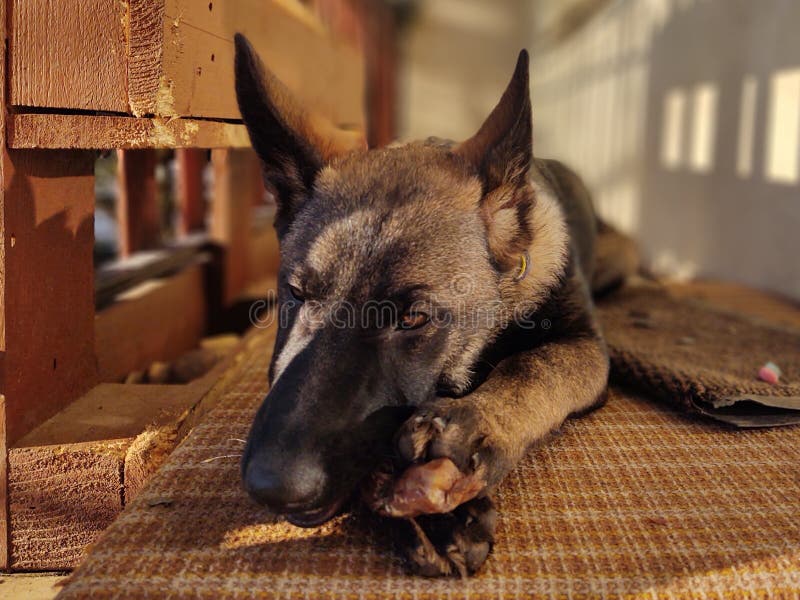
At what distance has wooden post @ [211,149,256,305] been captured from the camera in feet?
15.8

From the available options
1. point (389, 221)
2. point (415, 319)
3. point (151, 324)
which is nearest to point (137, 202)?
point (151, 324)

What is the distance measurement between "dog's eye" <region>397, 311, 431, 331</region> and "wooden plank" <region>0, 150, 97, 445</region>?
3.32ft

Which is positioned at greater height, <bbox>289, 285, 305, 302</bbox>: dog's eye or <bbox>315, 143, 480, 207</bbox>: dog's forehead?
<bbox>315, 143, 480, 207</bbox>: dog's forehead

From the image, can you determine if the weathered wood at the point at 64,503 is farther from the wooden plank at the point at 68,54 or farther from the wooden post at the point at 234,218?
the wooden post at the point at 234,218

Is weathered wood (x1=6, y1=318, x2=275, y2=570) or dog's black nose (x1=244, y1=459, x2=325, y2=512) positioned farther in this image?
weathered wood (x1=6, y1=318, x2=275, y2=570)

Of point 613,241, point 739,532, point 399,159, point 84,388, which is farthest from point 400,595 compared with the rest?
point 613,241

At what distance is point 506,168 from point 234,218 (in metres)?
3.19

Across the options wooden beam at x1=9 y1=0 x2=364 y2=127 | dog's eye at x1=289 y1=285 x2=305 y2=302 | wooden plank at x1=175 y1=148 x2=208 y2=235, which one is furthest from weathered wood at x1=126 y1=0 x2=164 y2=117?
wooden plank at x1=175 y1=148 x2=208 y2=235

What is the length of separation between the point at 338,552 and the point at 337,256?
0.69 meters

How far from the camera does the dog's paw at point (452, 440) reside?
1.62 metres

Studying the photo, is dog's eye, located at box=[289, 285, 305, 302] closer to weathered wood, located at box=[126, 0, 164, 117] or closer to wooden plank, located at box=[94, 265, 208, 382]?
weathered wood, located at box=[126, 0, 164, 117]

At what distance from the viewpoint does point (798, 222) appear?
467 centimetres

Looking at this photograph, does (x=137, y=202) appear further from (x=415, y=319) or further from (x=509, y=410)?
(x=509, y=410)

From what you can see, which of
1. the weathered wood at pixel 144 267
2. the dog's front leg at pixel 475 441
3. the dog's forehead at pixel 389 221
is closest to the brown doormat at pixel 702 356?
the dog's front leg at pixel 475 441
